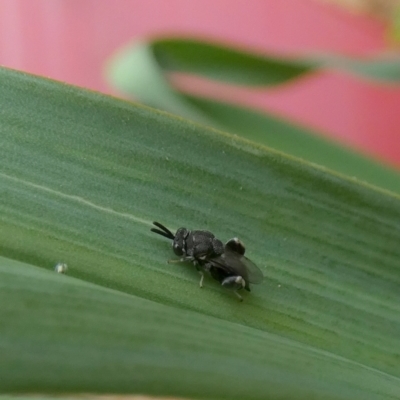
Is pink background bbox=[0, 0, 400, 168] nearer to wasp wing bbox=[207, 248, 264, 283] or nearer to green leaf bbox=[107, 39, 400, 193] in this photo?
green leaf bbox=[107, 39, 400, 193]

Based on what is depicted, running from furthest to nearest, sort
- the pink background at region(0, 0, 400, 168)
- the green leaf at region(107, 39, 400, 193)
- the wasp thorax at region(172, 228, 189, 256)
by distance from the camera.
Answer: the pink background at region(0, 0, 400, 168) < the green leaf at region(107, 39, 400, 193) < the wasp thorax at region(172, 228, 189, 256)

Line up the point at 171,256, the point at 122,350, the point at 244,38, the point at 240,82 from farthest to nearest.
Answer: the point at 244,38 < the point at 240,82 < the point at 171,256 < the point at 122,350


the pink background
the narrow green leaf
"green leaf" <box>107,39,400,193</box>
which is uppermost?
the pink background

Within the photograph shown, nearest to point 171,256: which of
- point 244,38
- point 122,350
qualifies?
point 122,350

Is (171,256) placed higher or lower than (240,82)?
A: lower

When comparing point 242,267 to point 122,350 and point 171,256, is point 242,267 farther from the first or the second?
point 122,350

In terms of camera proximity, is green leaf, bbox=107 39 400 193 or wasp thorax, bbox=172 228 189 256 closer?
wasp thorax, bbox=172 228 189 256

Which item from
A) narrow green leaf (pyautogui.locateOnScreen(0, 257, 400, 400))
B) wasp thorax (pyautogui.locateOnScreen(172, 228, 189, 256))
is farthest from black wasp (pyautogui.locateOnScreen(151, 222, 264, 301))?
narrow green leaf (pyautogui.locateOnScreen(0, 257, 400, 400))

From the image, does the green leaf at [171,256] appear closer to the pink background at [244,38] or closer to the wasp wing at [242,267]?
the wasp wing at [242,267]
